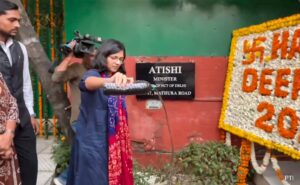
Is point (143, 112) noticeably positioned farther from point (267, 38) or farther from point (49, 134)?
point (49, 134)

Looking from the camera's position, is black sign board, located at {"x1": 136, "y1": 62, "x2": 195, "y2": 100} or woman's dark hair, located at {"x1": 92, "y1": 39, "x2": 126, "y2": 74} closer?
woman's dark hair, located at {"x1": 92, "y1": 39, "x2": 126, "y2": 74}

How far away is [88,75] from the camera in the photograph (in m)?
2.31

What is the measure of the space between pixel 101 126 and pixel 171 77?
1.79 m

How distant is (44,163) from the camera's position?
471 cm

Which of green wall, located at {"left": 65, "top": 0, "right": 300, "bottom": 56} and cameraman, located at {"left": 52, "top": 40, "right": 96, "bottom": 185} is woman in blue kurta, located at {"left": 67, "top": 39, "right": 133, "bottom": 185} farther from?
green wall, located at {"left": 65, "top": 0, "right": 300, "bottom": 56}

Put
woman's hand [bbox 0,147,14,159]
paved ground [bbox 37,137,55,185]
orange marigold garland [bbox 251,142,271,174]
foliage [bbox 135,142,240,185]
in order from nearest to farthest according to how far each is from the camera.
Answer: woman's hand [bbox 0,147,14,159]
orange marigold garland [bbox 251,142,271,174]
foliage [bbox 135,142,240,185]
paved ground [bbox 37,137,55,185]

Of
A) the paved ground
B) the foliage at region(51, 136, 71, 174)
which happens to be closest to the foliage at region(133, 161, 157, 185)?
the foliage at region(51, 136, 71, 174)

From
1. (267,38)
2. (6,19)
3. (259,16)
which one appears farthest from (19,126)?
(259,16)

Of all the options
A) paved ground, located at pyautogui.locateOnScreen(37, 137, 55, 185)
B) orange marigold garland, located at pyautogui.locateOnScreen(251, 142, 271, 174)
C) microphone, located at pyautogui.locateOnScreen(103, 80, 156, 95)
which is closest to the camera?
microphone, located at pyautogui.locateOnScreen(103, 80, 156, 95)

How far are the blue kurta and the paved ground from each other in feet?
6.19

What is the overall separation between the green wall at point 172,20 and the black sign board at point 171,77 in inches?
7.1

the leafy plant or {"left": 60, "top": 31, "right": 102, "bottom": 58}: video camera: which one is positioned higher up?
{"left": 60, "top": 31, "right": 102, "bottom": 58}: video camera

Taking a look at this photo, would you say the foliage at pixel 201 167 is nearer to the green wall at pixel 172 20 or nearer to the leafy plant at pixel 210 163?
the leafy plant at pixel 210 163

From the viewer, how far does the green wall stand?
4.05 meters
